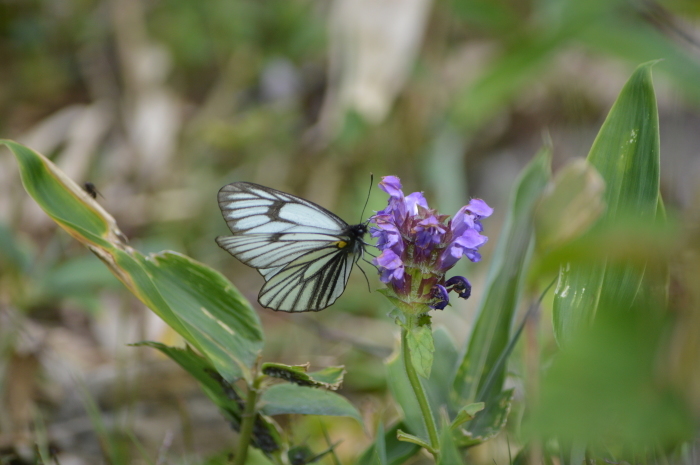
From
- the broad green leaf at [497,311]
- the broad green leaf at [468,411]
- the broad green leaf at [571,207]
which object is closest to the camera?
the broad green leaf at [571,207]

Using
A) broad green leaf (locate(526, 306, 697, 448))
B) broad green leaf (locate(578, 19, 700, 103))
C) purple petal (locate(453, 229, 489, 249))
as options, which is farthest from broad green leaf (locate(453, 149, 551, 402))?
broad green leaf (locate(578, 19, 700, 103))

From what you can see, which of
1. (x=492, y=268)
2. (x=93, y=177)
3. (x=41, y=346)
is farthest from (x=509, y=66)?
(x=93, y=177)

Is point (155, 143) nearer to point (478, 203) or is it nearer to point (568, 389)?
point (478, 203)

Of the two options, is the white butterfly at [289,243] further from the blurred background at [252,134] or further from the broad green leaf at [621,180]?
the broad green leaf at [621,180]

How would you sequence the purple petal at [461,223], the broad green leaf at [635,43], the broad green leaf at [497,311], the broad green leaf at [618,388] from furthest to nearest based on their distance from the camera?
A: the broad green leaf at [635,43] → the broad green leaf at [497,311] → the purple petal at [461,223] → the broad green leaf at [618,388]

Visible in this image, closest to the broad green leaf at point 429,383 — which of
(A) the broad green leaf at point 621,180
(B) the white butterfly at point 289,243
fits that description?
(B) the white butterfly at point 289,243

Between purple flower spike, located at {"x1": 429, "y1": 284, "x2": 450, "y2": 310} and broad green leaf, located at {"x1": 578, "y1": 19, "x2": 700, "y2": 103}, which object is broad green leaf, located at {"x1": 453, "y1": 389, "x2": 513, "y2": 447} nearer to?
purple flower spike, located at {"x1": 429, "y1": 284, "x2": 450, "y2": 310}

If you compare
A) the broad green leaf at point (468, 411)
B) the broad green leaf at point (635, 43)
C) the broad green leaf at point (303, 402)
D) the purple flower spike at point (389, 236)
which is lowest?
the broad green leaf at point (303, 402)
